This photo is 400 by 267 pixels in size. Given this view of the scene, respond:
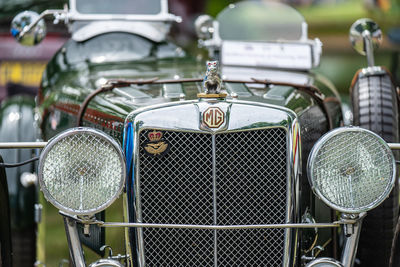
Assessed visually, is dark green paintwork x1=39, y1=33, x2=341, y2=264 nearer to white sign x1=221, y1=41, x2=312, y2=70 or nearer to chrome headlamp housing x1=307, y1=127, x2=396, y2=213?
white sign x1=221, y1=41, x2=312, y2=70

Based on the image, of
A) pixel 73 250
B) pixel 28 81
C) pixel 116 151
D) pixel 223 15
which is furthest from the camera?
pixel 28 81

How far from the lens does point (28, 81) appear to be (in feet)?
24.8

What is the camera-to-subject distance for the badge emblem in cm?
262

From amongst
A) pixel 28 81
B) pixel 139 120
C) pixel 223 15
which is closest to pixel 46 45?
pixel 28 81

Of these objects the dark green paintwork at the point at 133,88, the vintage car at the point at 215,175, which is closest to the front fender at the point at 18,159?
the dark green paintwork at the point at 133,88

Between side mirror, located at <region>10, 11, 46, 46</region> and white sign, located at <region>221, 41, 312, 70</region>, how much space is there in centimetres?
111

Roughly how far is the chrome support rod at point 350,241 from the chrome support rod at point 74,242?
1.01m

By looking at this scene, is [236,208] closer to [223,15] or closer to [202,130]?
[202,130]

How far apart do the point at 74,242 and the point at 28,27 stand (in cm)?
177

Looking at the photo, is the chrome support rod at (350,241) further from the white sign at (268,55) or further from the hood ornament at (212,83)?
the white sign at (268,55)

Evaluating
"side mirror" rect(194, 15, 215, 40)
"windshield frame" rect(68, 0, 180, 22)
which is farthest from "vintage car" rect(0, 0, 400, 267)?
"side mirror" rect(194, 15, 215, 40)

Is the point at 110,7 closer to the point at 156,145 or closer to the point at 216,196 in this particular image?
the point at 156,145

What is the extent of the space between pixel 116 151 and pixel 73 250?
456 millimetres

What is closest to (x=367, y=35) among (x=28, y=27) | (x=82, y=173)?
(x=28, y=27)
